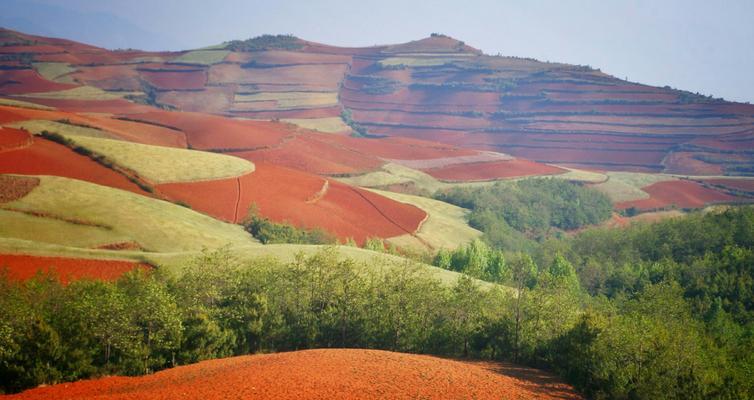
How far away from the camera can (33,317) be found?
3612cm

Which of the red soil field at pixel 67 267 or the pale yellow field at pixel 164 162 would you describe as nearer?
the red soil field at pixel 67 267

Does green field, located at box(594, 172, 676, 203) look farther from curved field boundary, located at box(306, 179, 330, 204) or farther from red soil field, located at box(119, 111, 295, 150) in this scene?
red soil field, located at box(119, 111, 295, 150)

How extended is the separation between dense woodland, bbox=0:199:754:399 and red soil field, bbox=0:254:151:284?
5711 mm

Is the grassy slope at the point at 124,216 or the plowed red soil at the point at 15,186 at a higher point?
the plowed red soil at the point at 15,186

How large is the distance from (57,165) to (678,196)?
132617 mm

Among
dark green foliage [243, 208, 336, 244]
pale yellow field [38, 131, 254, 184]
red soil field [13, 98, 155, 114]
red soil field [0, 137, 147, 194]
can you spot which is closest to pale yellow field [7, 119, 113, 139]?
pale yellow field [38, 131, 254, 184]

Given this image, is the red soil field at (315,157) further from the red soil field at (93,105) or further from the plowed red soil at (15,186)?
the plowed red soil at (15,186)

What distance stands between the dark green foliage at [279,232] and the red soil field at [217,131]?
47823mm

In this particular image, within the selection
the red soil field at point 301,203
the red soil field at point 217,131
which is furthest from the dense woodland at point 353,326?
the red soil field at point 217,131

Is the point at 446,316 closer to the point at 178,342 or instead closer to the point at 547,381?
the point at 547,381

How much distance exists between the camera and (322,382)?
32844 millimetres

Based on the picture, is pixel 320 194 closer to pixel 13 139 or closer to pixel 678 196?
pixel 13 139

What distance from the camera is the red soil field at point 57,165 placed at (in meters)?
76.4

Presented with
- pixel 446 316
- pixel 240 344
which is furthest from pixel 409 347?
pixel 240 344
